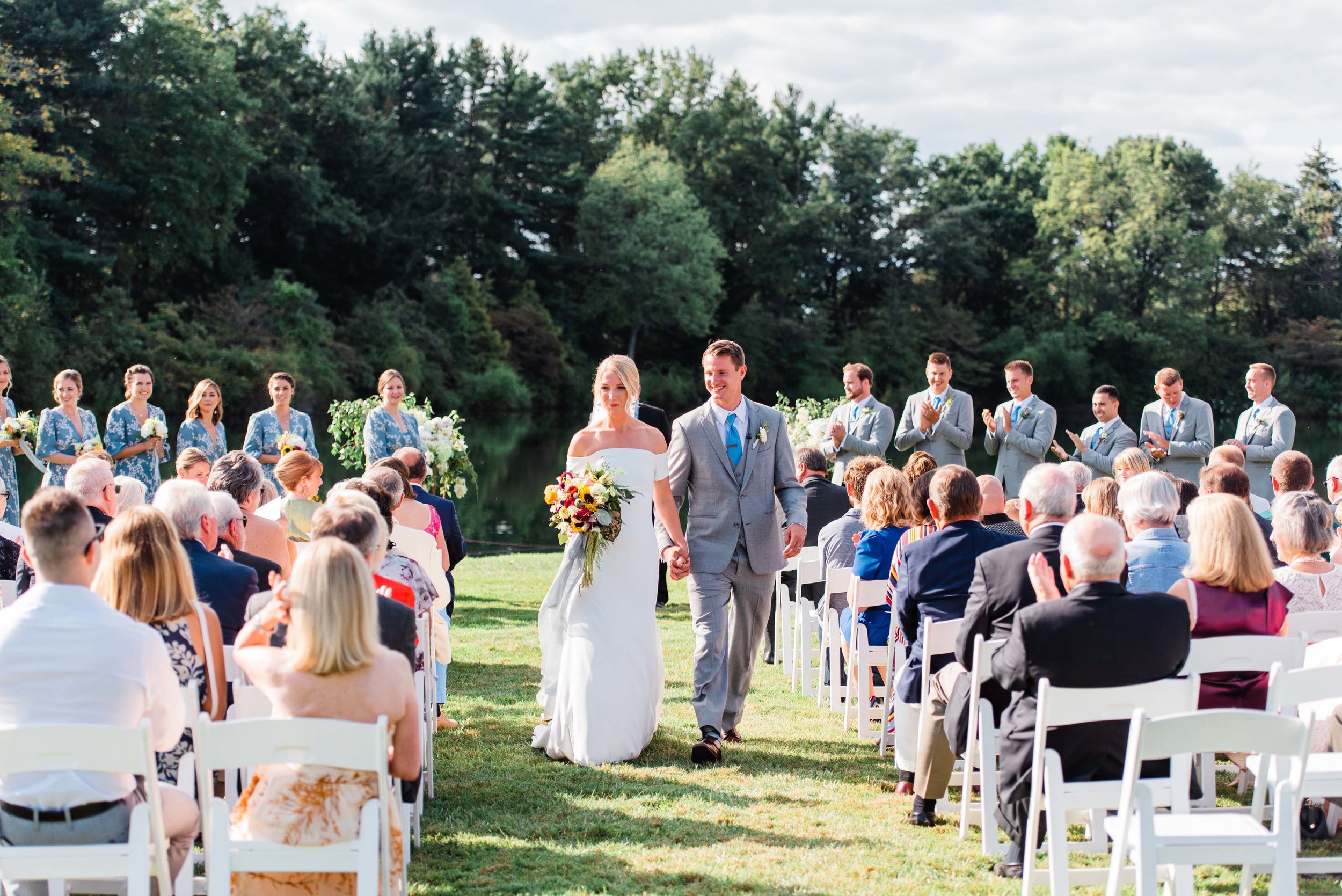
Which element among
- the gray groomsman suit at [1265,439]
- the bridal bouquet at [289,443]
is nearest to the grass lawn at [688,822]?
the bridal bouquet at [289,443]

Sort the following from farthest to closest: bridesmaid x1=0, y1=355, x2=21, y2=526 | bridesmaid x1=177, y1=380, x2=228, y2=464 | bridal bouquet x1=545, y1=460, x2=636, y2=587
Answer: bridesmaid x1=177, y1=380, x2=228, y2=464 < bridesmaid x1=0, y1=355, x2=21, y2=526 < bridal bouquet x1=545, y1=460, x2=636, y2=587

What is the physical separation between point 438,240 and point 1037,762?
45.1 meters

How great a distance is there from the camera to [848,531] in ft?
23.4

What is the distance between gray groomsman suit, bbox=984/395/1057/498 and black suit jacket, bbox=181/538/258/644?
6.65 m

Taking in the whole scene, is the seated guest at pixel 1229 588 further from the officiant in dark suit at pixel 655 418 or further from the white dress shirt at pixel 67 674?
the officiant in dark suit at pixel 655 418

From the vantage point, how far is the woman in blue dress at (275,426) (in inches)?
388

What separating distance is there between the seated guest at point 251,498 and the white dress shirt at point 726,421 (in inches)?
86.0

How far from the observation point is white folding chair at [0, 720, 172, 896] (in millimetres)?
2934

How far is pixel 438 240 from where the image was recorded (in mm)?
46594

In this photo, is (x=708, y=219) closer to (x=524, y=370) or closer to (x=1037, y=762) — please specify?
(x=524, y=370)

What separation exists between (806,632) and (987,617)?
3204 mm

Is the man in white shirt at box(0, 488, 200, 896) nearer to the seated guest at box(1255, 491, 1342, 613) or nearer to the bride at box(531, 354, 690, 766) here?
the bride at box(531, 354, 690, 766)

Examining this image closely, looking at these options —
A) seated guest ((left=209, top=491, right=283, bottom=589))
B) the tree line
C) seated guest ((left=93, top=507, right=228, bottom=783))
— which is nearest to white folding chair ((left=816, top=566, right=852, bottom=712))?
seated guest ((left=209, top=491, right=283, bottom=589))

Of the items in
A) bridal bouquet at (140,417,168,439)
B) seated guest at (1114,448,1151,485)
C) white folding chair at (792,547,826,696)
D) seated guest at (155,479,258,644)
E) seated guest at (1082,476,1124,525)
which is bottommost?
white folding chair at (792,547,826,696)
